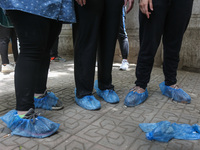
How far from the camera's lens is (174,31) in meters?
2.15

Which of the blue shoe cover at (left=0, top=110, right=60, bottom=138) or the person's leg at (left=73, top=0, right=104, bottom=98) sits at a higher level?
the person's leg at (left=73, top=0, right=104, bottom=98)

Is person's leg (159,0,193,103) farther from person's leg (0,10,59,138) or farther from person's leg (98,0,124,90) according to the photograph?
person's leg (0,10,59,138)

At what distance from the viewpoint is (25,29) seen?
1354mm

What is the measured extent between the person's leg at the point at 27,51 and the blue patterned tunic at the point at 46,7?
0.15ft

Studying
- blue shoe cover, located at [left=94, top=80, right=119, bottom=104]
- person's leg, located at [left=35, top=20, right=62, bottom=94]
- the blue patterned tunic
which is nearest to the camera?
the blue patterned tunic

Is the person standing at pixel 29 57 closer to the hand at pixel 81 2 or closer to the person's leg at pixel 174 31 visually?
the hand at pixel 81 2

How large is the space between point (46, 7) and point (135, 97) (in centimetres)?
135

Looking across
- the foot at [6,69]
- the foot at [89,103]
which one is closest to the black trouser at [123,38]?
the foot at [89,103]

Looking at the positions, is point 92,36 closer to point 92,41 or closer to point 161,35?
point 92,41

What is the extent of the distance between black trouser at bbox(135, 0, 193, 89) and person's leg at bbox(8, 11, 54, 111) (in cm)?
117

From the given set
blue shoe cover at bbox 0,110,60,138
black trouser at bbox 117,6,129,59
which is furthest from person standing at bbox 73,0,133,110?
black trouser at bbox 117,6,129,59

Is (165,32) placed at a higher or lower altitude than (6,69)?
higher

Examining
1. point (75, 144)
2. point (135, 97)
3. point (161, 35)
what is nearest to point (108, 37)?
point (161, 35)

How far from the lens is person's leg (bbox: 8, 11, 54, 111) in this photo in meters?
1.35
